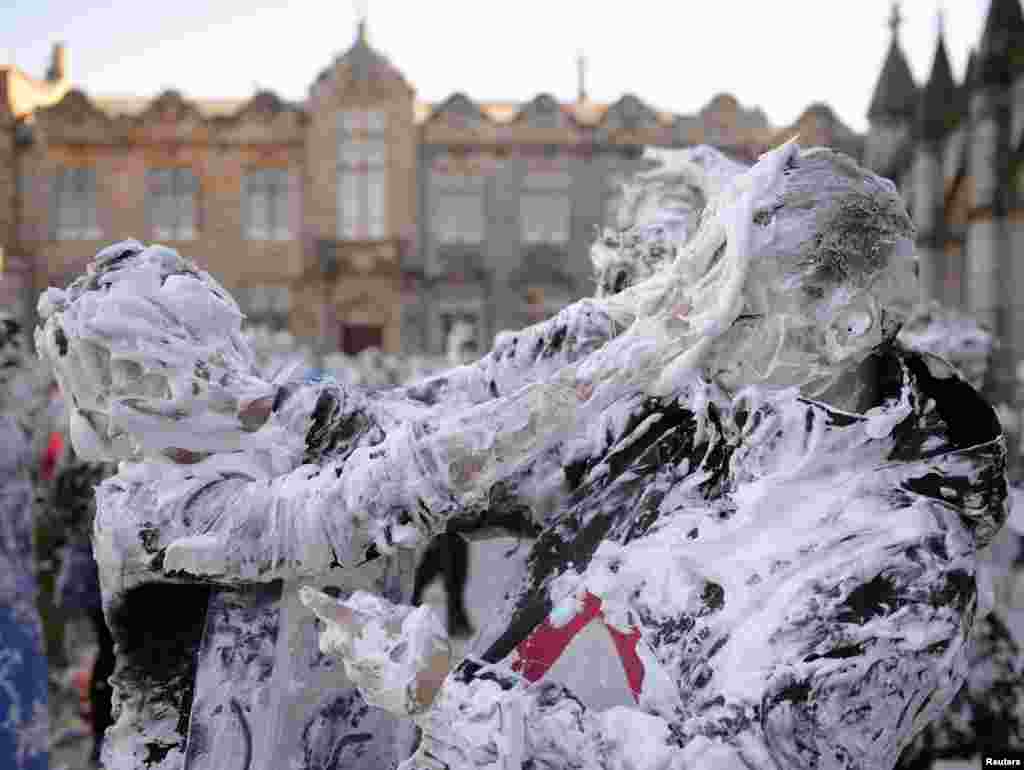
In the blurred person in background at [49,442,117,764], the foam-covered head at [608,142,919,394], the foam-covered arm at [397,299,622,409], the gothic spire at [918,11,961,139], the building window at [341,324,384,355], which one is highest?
the gothic spire at [918,11,961,139]

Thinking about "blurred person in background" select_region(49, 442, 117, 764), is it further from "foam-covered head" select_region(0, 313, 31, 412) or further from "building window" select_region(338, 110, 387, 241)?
"building window" select_region(338, 110, 387, 241)

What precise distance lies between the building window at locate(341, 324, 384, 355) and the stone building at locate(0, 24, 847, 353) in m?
0.04

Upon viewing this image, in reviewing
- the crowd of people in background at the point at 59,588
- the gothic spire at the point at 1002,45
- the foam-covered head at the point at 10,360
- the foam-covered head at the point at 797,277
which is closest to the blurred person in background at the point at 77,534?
the crowd of people in background at the point at 59,588

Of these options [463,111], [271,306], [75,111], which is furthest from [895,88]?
[75,111]

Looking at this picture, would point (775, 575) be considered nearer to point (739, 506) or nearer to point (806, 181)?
point (739, 506)

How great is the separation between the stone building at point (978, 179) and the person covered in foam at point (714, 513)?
9.92 meters

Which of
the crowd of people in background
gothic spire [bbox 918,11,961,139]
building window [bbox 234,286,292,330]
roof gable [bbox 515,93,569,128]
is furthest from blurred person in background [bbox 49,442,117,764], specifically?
roof gable [bbox 515,93,569,128]

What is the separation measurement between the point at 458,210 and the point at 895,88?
29.0 feet

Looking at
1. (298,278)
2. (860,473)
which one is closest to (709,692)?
(860,473)

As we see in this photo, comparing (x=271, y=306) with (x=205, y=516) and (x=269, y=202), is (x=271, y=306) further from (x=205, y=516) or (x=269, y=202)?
(x=205, y=516)

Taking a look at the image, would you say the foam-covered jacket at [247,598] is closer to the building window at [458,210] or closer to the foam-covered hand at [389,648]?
the foam-covered hand at [389,648]

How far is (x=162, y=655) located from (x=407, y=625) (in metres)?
0.61

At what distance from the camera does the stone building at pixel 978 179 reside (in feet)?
44.9

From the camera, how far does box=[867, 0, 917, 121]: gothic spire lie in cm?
2017
